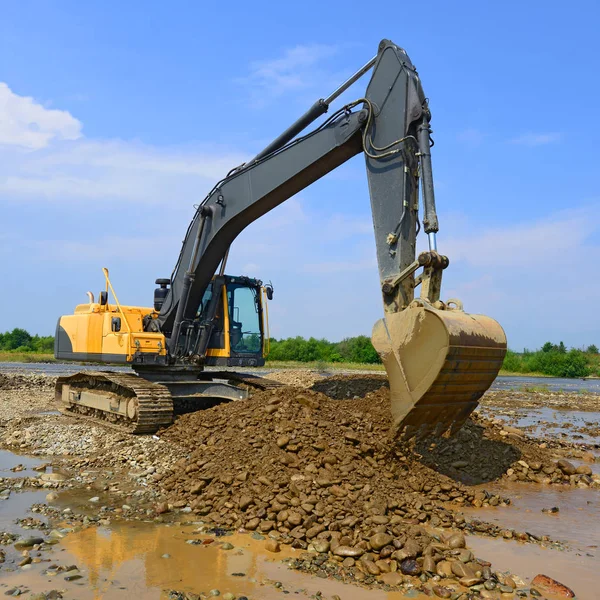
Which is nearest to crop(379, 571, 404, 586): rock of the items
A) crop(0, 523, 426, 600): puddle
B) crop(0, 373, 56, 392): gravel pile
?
crop(0, 523, 426, 600): puddle

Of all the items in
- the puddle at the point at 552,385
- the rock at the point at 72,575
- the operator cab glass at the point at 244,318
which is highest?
the operator cab glass at the point at 244,318

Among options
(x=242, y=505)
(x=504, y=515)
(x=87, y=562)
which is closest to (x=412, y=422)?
(x=504, y=515)

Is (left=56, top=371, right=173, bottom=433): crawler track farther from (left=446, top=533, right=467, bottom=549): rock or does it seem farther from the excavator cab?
(left=446, top=533, right=467, bottom=549): rock

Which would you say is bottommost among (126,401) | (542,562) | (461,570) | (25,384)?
(542,562)

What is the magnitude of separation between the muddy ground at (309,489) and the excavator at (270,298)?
827 millimetres

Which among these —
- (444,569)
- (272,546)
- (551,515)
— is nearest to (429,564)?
(444,569)

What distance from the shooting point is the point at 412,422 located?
7137 millimetres

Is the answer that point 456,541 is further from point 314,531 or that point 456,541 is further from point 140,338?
point 140,338

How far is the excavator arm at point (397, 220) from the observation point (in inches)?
266

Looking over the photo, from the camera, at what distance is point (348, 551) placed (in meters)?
5.24

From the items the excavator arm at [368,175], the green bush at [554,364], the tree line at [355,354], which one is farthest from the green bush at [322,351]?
the excavator arm at [368,175]

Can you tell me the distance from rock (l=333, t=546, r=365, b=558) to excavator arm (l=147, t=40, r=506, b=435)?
2.02 m

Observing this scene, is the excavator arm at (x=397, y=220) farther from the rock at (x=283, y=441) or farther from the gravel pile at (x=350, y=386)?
the gravel pile at (x=350, y=386)

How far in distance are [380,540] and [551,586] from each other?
4.51 ft
